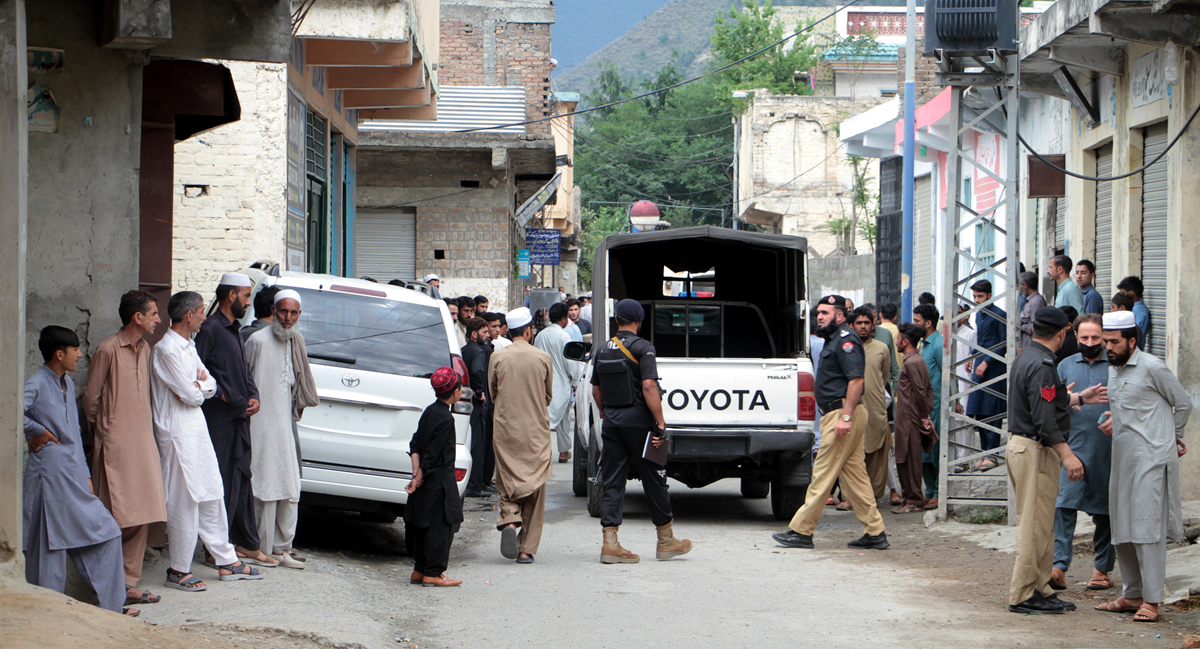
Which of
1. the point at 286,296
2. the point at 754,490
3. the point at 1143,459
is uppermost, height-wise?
the point at 286,296

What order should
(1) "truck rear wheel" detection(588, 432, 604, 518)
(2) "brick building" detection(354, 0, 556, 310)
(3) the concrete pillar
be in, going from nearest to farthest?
(3) the concrete pillar, (1) "truck rear wheel" detection(588, 432, 604, 518), (2) "brick building" detection(354, 0, 556, 310)

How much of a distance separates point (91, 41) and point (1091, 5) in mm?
7828

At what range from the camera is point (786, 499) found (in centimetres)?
1065

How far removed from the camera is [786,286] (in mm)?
12531

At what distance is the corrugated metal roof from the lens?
23.1m

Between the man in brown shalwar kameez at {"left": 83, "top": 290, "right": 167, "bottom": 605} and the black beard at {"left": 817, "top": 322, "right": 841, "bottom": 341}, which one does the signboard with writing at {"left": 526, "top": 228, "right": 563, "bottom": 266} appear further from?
the man in brown shalwar kameez at {"left": 83, "top": 290, "right": 167, "bottom": 605}

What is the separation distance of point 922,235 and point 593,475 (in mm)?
14768

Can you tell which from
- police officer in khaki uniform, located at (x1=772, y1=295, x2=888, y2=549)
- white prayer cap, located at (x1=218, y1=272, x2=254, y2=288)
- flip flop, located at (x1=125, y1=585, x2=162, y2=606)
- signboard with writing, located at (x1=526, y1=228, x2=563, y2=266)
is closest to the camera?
flip flop, located at (x1=125, y1=585, x2=162, y2=606)

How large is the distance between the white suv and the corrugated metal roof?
1381 cm

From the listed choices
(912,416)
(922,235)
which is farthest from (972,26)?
(922,235)

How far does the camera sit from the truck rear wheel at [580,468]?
1180 cm

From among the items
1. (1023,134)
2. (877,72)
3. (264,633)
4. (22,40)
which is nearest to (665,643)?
(264,633)

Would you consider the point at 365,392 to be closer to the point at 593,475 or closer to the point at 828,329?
the point at 593,475

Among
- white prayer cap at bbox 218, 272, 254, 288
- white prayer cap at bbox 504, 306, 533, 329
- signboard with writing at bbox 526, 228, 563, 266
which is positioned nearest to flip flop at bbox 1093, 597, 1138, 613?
white prayer cap at bbox 504, 306, 533, 329
